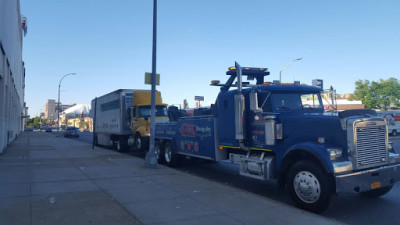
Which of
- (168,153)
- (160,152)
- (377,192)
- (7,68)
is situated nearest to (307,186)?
(377,192)

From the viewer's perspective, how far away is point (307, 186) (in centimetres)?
630

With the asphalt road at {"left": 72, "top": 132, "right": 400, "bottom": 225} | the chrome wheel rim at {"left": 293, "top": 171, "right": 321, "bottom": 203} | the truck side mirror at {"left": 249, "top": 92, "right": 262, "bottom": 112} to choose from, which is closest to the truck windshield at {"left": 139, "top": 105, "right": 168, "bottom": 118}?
the asphalt road at {"left": 72, "top": 132, "right": 400, "bottom": 225}

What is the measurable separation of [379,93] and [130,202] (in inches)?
2351

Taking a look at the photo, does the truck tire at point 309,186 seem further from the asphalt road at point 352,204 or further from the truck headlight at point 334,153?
the truck headlight at point 334,153

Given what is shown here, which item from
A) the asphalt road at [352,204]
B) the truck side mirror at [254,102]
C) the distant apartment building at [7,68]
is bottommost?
the asphalt road at [352,204]

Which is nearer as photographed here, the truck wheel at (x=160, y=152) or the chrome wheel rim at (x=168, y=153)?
the chrome wheel rim at (x=168, y=153)

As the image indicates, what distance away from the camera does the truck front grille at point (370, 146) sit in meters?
6.07

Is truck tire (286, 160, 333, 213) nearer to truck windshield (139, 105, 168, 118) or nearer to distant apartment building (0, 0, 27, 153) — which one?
truck windshield (139, 105, 168, 118)

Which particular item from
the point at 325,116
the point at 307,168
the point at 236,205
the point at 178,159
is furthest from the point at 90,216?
the point at 178,159

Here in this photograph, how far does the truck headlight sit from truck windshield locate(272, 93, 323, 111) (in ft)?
6.33

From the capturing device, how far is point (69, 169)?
11039 millimetres

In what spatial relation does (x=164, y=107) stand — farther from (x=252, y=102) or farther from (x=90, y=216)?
(x=90, y=216)

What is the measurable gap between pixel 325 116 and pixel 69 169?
28.3ft

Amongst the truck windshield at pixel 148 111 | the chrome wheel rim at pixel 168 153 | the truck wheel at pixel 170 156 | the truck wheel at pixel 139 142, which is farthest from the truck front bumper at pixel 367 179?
the truck windshield at pixel 148 111
